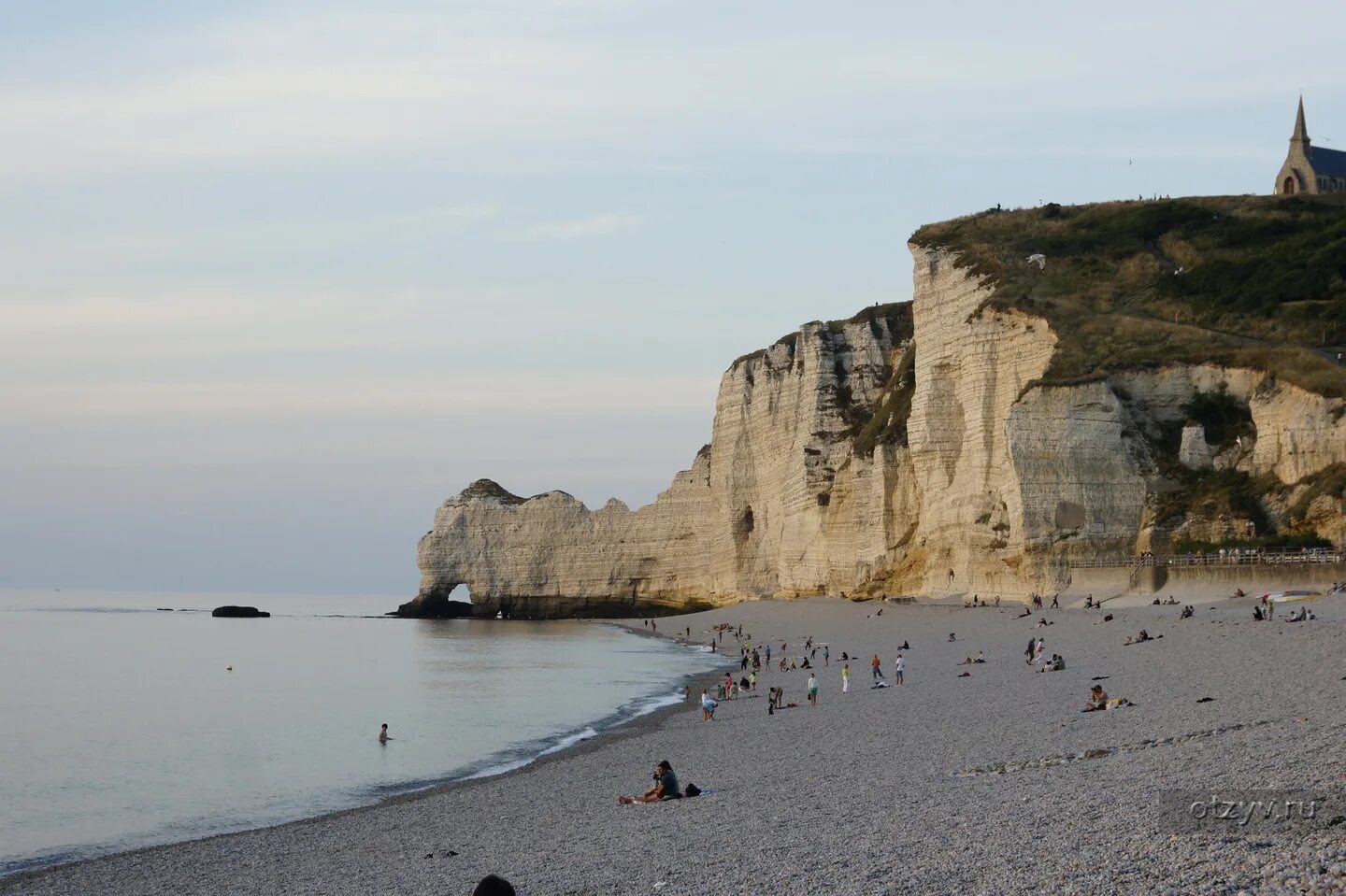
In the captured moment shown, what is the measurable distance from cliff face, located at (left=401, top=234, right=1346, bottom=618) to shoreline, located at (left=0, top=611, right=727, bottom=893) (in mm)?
16129

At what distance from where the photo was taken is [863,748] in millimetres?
18078

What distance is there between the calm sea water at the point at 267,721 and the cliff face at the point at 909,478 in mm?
10175

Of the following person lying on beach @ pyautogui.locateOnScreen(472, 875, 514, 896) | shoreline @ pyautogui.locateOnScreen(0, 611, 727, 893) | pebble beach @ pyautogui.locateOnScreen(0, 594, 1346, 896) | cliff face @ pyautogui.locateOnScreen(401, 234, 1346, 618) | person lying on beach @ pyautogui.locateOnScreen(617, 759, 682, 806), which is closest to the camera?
person lying on beach @ pyautogui.locateOnScreen(472, 875, 514, 896)

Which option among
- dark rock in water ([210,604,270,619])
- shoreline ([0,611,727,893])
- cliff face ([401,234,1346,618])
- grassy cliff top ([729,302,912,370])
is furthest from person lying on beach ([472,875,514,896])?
dark rock in water ([210,604,270,619])

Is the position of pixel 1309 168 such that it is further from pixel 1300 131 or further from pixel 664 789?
pixel 664 789

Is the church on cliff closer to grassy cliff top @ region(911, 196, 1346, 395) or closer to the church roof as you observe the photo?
the church roof

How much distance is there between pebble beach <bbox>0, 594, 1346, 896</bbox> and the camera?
910 cm

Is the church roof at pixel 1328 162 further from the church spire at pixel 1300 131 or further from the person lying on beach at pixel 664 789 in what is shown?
the person lying on beach at pixel 664 789

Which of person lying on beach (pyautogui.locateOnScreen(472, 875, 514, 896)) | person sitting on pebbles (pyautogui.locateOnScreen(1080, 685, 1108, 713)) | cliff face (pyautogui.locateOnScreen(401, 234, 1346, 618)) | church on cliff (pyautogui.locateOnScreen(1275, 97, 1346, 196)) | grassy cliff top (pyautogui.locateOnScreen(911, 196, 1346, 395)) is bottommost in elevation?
person sitting on pebbles (pyautogui.locateOnScreen(1080, 685, 1108, 713))

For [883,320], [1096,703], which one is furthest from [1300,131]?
[1096,703]

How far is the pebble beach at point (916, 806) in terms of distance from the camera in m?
9.10

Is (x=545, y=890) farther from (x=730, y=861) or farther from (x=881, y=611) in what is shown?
(x=881, y=611)

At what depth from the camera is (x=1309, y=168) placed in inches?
2827

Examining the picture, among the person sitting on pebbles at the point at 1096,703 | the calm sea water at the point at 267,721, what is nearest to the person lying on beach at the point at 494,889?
the calm sea water at the point at 267,721
